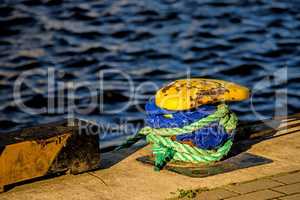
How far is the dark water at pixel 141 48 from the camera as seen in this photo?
43.4 feet

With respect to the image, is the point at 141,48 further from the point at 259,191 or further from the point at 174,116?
the point at 259,191

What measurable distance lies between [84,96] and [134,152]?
698cm

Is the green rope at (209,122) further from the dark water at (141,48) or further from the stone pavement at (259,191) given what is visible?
the dark water at (141,48)

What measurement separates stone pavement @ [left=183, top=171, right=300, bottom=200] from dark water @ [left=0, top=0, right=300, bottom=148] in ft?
16.2

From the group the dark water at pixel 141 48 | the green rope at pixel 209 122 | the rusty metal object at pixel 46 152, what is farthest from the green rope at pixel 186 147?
the dark water at pixel 141 48

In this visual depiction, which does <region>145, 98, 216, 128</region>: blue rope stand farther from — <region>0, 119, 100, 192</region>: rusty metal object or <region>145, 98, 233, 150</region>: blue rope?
<region>0, 119, 100, 192</region>: rusty metal object

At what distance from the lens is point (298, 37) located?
19.1m

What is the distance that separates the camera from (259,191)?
529 centimetres
